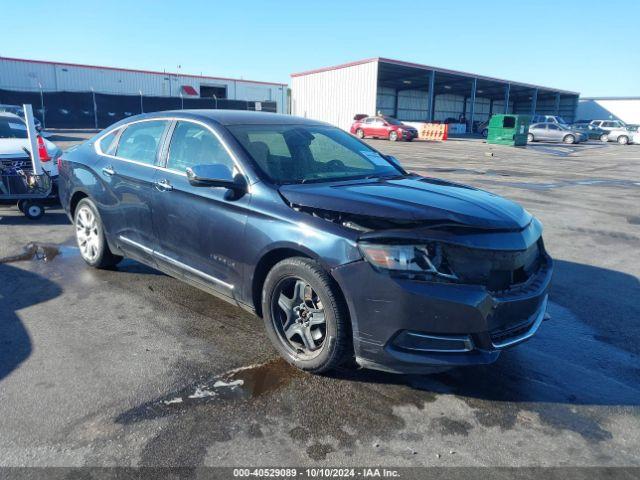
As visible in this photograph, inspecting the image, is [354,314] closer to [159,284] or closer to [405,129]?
Answer: [159,284]

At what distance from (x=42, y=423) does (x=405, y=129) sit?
106ft

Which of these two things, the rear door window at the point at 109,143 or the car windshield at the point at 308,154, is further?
the rear door window at the point at 109,143

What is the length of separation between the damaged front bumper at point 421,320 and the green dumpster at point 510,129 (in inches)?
1246

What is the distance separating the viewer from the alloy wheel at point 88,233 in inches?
203

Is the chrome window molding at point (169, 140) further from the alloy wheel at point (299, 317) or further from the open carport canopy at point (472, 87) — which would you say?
the open carport canopy at point (472, 87)

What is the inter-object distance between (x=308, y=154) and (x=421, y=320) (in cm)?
184

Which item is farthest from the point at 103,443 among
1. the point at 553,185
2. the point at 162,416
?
the point at 553,185

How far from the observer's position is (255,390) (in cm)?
309

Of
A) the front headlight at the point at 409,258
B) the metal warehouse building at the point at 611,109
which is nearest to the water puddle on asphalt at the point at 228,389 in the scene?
the front headlight at the point at 409,258

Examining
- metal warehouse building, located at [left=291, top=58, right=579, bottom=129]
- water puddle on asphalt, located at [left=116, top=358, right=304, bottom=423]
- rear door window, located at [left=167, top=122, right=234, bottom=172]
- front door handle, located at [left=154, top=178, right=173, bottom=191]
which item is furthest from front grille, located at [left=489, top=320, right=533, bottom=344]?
metal warehouse building, located at [left=291, top=58, right=579, bottom=129]

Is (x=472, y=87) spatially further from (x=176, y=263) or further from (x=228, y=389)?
(x=228, y=389)

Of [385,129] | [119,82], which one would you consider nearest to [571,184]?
[385,129]

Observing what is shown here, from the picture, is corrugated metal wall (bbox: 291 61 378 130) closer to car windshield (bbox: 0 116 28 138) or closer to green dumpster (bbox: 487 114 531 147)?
green dumpster (bbox: 487 114 531 147)

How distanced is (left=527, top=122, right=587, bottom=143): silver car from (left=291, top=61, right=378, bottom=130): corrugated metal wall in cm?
1246
